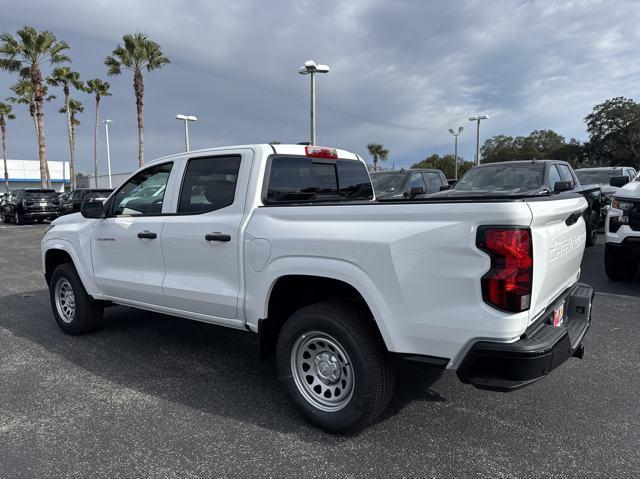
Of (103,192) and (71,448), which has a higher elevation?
(103,192)

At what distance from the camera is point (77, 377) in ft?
13.3

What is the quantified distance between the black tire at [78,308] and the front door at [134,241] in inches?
17.0

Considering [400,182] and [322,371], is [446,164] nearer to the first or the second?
[400,182]

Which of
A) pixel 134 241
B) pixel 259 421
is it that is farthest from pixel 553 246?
pixel 134 241

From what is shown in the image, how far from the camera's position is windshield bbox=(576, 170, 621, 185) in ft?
44.6

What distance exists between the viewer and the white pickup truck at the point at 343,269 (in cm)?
240

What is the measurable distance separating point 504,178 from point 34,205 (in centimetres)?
2175

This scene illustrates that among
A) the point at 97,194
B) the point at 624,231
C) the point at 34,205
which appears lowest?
the point at 624,231

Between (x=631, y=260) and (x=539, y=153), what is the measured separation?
2432 inches

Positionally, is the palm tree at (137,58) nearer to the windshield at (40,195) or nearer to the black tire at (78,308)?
the windshield at (40,195)

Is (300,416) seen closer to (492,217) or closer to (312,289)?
(312,289)

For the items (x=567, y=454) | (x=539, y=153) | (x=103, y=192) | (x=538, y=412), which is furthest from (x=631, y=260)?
(x=539, y=153)

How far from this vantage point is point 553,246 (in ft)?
8.92

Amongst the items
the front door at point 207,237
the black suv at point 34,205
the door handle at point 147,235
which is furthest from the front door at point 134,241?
the black suv at point 34,205
